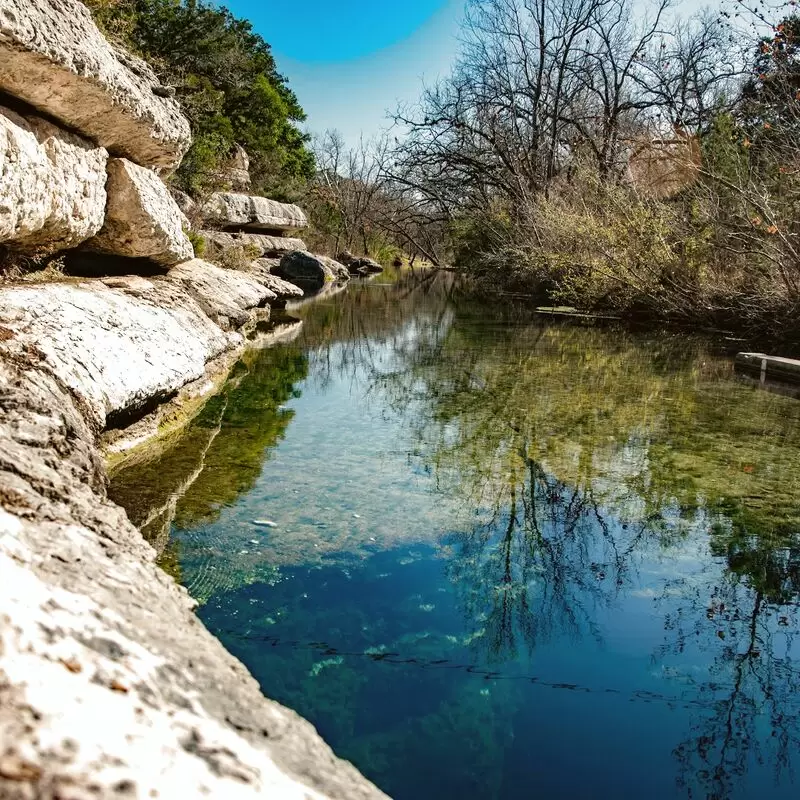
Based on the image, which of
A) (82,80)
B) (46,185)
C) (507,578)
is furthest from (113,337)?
(507,578)

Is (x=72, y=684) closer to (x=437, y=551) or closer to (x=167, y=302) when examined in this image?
(x=437, y=551)

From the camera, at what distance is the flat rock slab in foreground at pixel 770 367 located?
8488 millimetres

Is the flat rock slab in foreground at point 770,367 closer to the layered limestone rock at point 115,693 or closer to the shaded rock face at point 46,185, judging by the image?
the shaded rock face at point 46,185

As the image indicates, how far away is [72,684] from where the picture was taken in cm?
127

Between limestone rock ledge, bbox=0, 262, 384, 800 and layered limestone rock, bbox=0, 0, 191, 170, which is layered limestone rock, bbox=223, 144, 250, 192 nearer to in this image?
layered limestone rock, bbox=0, 0, 191, 170

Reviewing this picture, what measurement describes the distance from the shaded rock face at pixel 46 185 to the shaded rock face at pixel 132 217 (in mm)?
242

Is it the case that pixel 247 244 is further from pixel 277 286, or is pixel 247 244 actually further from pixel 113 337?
pixel 113 337

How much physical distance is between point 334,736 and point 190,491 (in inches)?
89.6

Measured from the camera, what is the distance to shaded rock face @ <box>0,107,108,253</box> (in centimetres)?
A: 452

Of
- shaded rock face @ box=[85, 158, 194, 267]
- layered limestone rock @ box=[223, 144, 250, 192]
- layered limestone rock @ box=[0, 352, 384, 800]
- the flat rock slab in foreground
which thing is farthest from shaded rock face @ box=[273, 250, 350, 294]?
layered limestone rock @ box=[0, 352, 384, 800]

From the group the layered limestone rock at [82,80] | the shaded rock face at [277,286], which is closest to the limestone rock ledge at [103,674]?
the layered limestone rock at [82,80]

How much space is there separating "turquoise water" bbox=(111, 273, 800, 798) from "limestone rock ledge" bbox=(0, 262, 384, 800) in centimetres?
66

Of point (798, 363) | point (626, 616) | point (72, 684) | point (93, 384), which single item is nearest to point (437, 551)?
point (626, 616)

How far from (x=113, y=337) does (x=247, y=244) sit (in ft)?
44.6
